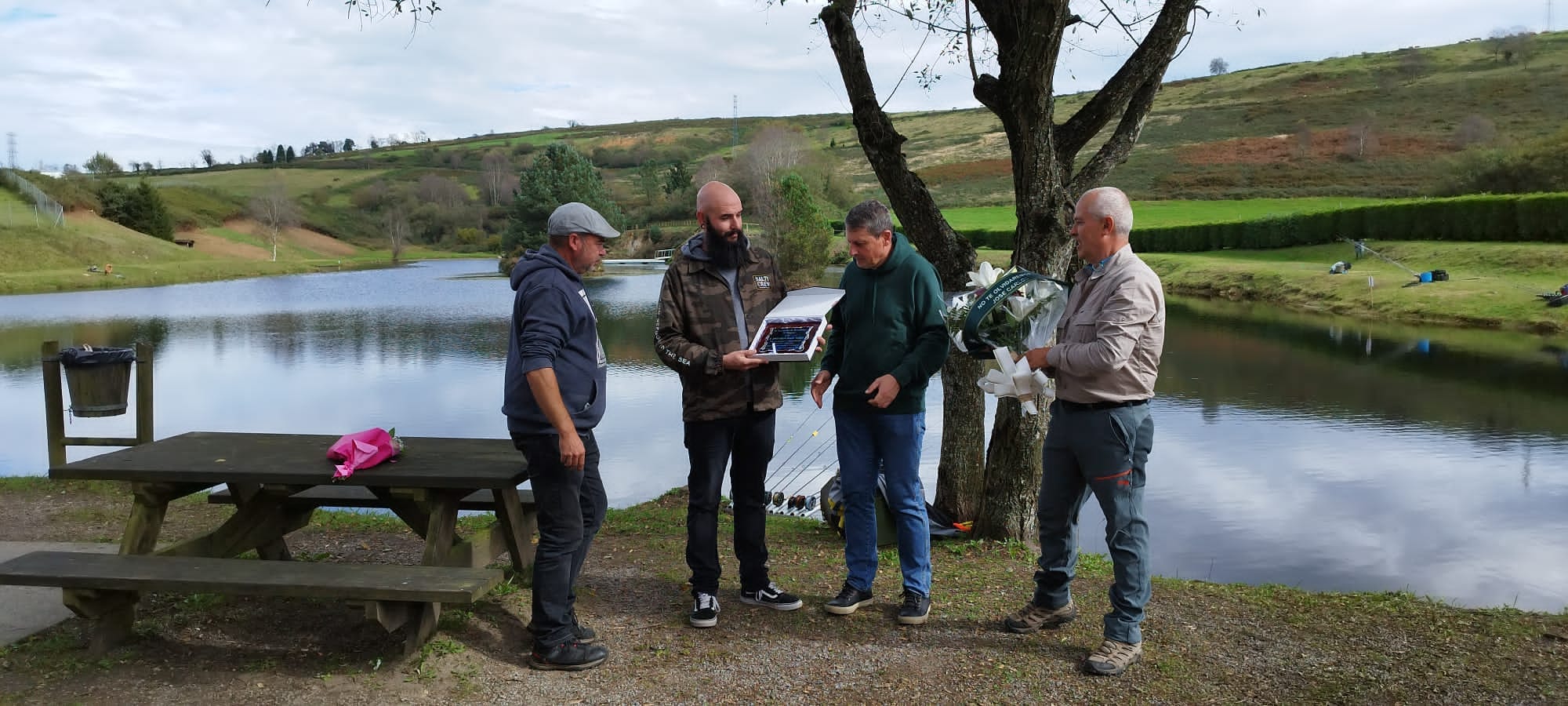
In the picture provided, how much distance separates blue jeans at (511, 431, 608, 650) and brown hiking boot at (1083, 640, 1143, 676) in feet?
6.85

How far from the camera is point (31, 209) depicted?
5578cm

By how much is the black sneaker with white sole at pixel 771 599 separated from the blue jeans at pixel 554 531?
38.0 inches

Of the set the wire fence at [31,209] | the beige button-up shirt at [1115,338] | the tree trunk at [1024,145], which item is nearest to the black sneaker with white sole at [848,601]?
the beige button-up shirt at [1115,338]

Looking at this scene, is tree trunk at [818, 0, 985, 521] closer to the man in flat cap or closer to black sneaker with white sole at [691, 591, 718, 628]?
black sneaker with white sole at [691, 591, 718, 628]

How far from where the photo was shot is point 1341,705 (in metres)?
3.68

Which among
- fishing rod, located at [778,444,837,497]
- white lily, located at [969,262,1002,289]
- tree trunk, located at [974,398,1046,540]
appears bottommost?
fishing rod, located at [778,444,837,497]

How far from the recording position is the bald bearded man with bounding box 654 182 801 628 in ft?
14.4

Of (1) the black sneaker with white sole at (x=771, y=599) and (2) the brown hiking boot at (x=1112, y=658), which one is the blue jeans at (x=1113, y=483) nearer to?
(2) the brown hiking boot at (x=1112, y=658)

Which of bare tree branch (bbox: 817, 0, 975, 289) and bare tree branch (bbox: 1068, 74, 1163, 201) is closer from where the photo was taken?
bare tree branch (bbox: 1068, 74, 1163, 201)

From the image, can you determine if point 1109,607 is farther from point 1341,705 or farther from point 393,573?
point 393,573

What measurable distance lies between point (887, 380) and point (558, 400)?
1.42 metres

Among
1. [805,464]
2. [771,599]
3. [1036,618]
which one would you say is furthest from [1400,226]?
[771,599]

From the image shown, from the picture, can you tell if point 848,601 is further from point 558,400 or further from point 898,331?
point 558,400

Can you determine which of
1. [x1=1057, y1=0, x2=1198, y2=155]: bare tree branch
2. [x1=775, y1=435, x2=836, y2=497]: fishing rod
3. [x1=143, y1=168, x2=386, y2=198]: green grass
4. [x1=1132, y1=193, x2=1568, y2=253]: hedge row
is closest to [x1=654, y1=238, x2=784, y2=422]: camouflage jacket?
[x1=1057, y1=0, x2=1198, y2=155]: bare tree branch
